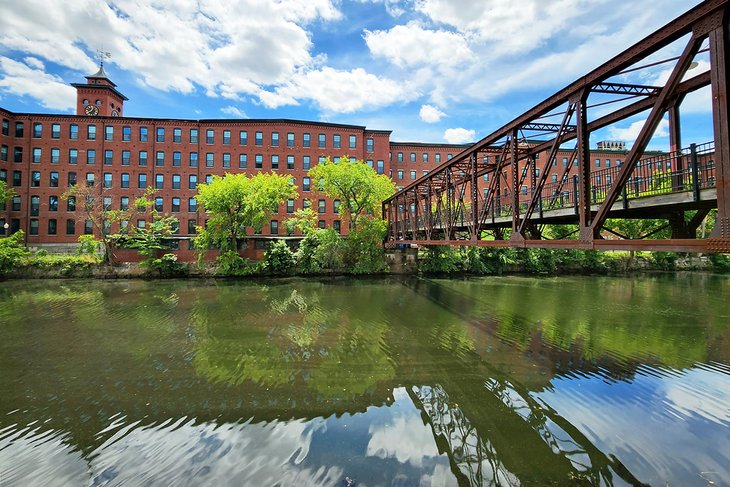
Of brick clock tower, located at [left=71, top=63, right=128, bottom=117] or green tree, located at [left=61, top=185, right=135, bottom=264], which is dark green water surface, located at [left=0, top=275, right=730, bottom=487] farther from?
brick clock tower, located at [left=71, top=63, right=128, bottom=117]

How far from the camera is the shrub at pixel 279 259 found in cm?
3541

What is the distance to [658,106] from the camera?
6816 mm

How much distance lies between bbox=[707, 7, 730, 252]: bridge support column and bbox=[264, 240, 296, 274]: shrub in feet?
108

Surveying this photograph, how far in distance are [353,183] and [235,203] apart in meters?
11.7

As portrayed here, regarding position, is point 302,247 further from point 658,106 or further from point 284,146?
point 658,106

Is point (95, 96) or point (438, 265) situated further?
point (95, 96)

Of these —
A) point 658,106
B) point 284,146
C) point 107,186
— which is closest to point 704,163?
point 658,106

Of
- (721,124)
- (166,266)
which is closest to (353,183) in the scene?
(166,266)

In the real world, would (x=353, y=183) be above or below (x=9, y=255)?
above

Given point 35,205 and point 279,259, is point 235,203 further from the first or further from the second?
point 35,205

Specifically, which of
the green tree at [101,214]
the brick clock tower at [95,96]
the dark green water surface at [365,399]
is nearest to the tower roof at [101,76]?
the brick clock tower at [95,96]

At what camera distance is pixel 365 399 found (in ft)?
28.2

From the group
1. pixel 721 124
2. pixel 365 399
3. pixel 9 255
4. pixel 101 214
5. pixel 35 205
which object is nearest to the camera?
pixel 721 124

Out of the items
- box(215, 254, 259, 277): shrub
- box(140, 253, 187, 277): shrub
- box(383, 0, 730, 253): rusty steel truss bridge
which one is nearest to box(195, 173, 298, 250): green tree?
box(215, 254, 259, 277): shrub
